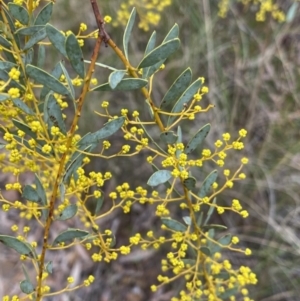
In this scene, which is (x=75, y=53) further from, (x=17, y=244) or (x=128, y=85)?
(x=17, y=244)

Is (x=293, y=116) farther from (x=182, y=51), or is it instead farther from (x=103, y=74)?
(x=103, y=74)

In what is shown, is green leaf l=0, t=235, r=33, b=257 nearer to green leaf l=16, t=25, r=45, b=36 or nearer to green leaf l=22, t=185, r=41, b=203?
green leaf l=22, t=185, r=41, b=203

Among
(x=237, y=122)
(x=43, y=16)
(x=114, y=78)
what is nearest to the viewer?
(x=114, y=78)

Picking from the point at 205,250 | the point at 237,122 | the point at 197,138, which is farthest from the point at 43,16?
the point at 237,122

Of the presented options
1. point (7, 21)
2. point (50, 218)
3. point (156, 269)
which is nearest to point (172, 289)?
point (156, 269)

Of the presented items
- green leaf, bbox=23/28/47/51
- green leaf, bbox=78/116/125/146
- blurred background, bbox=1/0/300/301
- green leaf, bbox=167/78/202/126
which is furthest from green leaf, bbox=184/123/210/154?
blurred background, bbox=1/0/300/301

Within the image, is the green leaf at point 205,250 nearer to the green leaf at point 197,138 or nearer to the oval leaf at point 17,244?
the green leaf at point 197,138
